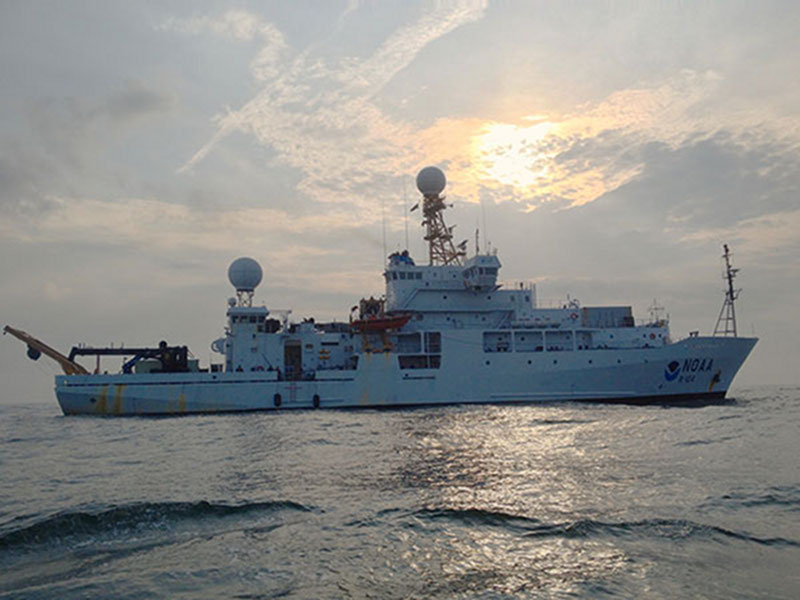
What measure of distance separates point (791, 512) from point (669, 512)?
6.82ft

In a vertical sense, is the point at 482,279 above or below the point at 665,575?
above

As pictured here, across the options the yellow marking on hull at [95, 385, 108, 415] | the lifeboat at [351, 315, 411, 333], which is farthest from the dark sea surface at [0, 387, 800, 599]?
the lifeboat at [351, 315, 411, 333]

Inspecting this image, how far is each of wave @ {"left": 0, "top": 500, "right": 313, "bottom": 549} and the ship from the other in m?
22.0

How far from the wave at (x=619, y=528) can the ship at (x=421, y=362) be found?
919 inches

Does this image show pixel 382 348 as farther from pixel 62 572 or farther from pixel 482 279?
pixel 62 572

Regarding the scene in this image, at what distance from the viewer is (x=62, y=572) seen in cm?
711

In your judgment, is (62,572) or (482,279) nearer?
(62,572)

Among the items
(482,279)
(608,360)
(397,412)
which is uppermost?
(482,279)

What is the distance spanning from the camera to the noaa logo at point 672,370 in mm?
32500

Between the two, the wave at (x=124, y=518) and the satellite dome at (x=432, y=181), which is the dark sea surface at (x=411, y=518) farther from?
the satellite dome at (x=432, y=181)

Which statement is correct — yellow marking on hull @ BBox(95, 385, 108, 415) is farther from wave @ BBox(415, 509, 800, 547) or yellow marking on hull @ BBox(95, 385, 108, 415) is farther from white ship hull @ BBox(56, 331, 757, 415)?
wave @ BBox(415, 509, 800, 547)

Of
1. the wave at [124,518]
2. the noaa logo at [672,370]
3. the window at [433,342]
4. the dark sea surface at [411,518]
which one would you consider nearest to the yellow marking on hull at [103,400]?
the dark sea surface at [411,518]

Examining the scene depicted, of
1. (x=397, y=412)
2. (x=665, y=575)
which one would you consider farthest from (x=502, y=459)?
(x=397, y=412)

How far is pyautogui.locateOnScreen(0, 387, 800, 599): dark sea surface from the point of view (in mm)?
6562
